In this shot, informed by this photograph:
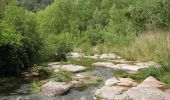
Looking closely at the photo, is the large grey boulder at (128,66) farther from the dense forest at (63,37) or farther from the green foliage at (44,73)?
the green foliage at (44,73)

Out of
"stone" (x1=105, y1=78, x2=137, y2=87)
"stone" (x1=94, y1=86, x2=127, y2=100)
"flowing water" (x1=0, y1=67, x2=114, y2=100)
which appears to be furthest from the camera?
"stone" (x1=105, y1=78, x2=137, y2=87)

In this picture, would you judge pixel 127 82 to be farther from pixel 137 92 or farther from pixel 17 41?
pixel 17 41

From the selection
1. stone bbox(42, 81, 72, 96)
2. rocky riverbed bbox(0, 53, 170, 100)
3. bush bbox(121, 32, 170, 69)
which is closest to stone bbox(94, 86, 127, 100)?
rocky riverbed bbox(0, 53, 170, 100)

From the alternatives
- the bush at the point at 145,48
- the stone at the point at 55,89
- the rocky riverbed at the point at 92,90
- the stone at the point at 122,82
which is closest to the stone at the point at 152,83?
the rocky riverbed at the point at 92,90

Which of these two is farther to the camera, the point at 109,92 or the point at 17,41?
the point at 17,41

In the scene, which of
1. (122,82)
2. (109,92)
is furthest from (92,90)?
(109,92)

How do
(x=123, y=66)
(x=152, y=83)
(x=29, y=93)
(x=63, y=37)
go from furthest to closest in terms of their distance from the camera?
1. (x=63, y=37)
2. (x=123, y=66)
3. (x=29, y=93)
4. (x=152, y=83)

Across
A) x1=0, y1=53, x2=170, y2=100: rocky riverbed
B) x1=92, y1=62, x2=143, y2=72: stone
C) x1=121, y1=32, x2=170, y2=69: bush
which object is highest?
x1=121, y1=32, x2=170, y2=69: bush

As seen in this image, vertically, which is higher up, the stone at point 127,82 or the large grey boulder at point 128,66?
the stone at point 127,82

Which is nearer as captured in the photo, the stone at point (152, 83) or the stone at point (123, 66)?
the stone at point (152, 83)

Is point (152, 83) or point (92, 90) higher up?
point (152, 83)

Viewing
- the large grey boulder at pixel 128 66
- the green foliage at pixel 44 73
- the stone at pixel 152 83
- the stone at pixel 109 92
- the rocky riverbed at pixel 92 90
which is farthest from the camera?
the large grey boulder at pixel 128 66

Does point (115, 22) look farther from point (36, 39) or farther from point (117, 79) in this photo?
point (117, 79)

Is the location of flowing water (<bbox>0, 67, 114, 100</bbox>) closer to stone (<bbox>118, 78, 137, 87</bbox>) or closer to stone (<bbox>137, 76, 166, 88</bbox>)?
stone (<bbox>118, 78, 137, 87</bbox>)
